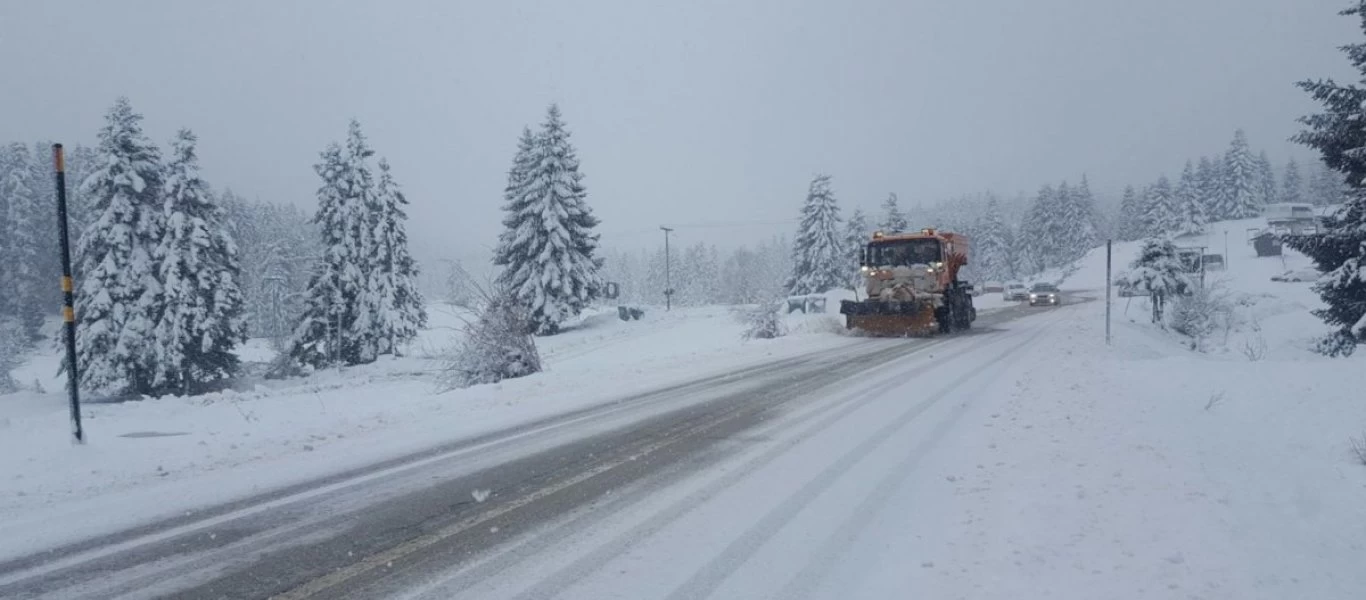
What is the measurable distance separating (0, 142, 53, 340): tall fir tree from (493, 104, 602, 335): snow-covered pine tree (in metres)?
39.8

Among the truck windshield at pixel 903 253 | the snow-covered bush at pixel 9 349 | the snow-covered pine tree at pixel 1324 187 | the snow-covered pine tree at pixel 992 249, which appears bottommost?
the snow-covered bush at pixel 9 349

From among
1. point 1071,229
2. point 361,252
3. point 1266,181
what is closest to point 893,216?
point 361,252

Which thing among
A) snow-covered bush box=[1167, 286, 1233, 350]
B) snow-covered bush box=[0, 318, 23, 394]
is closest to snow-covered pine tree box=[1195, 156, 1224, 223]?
snow-covered bush box=[1167, 286, 1233, 350]

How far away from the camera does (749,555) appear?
4750 millimetres

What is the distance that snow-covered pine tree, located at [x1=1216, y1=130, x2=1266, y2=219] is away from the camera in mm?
106188

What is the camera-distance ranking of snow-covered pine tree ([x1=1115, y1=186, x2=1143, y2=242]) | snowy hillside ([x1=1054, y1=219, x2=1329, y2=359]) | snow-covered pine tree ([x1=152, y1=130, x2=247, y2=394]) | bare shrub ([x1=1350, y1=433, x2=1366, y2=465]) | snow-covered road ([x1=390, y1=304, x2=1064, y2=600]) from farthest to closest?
snow-covered pine tree ([x1=1115, y1=186, x2=1143, y2=242])
snow-covered pine tree ([x1=152, y1=130, x2=247, y2=394])
snowy hillside ([x1=1054, y1=219, x2=1329, y2=359])
bare shrub ([x1=1350, y1=433, x2=1366, y2=465])
snow-covered road ([x1=390, y1=304, x2=1064, y2=600])

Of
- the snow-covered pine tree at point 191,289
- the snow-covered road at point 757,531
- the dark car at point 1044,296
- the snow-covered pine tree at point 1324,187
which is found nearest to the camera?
the snow-covered road at point 757,531

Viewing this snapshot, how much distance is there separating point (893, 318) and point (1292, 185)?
13383 cm

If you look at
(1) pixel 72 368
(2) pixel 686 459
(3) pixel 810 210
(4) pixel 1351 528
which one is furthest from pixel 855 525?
(3) pixel 810 210

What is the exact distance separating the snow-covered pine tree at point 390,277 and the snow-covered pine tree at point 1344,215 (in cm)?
3700

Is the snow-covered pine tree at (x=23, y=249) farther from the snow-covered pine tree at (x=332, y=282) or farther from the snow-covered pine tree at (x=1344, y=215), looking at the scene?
the snow-covered pine tree at (x=1344, y=215)

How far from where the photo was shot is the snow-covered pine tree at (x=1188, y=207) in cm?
9547

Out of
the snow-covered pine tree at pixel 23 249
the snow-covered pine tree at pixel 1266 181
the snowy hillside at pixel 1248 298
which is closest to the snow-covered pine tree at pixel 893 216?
the snowy hillside at pixel 1248 298

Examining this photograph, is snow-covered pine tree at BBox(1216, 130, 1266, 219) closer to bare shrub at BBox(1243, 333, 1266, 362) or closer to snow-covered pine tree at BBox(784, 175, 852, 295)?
snow-covered pine tree at BBox(784, 175, 852, 295)
